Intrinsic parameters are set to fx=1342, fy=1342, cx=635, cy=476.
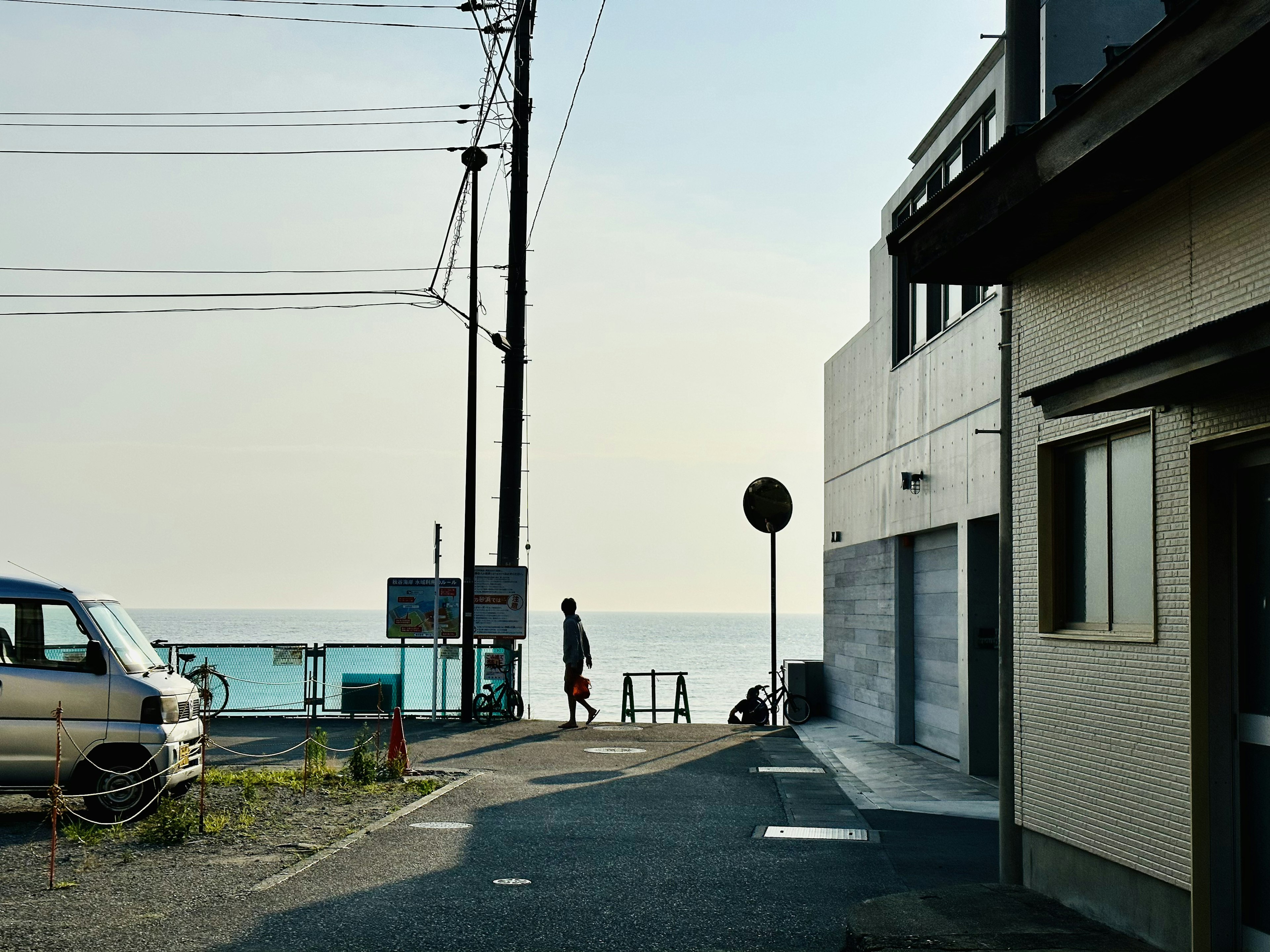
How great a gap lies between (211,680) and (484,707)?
4748 mm

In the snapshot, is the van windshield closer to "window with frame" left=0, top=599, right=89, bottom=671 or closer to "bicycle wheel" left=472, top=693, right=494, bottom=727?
"window with frame" left=0, top=599, right=89, bottom=671

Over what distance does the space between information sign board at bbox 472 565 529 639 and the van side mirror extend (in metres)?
11.2

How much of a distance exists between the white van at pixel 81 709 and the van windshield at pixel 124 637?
0.07 ft

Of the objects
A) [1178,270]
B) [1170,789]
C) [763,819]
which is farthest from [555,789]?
[1178,270]

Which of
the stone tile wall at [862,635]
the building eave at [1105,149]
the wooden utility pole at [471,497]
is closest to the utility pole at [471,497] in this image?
the wooden utility pole at [471,497]

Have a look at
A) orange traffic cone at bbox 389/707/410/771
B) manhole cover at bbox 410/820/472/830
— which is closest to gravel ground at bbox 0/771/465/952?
manhole cover at bbox 410/820/472/830

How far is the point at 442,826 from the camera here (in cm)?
1197

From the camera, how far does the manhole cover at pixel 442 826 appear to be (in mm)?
11805

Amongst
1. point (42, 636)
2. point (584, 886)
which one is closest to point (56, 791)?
point (42, 636)

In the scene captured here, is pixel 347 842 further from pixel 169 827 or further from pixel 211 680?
pixel 211 680

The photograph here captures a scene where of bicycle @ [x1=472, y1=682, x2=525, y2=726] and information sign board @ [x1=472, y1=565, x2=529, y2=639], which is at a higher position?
information sign board @ [x1=472, y1=565, x2=529, y2=639]

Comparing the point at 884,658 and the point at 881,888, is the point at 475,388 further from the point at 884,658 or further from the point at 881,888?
the point at 881,888

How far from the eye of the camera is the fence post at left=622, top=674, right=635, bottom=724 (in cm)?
2578

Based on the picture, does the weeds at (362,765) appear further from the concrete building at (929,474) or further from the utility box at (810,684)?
the utility box at (810,684)
